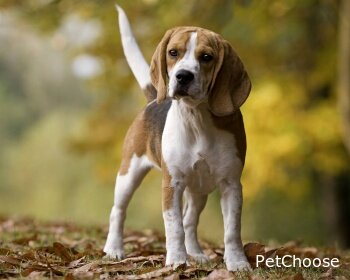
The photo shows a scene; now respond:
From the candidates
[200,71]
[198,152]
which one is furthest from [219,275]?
[200,71]

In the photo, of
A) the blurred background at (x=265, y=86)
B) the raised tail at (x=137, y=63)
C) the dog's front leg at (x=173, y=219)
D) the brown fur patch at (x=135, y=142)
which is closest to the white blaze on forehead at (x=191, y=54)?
the dog's front leg at (x=173, y=219)

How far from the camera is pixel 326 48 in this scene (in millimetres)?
13422

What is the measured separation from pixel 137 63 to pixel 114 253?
4.78ft

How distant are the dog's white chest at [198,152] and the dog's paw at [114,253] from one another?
83 cm

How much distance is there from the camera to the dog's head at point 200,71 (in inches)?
171

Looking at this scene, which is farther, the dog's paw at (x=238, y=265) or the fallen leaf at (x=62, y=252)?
the fallen leaf at (x=62, y=252)

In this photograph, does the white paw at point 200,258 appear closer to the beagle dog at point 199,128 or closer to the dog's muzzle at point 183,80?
the beagle dog at point 199,128

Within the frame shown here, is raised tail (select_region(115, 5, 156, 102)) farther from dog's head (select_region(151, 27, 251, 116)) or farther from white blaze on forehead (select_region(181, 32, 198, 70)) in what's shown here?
white blaze on forehead (select_region(181, 32, 198, 70))

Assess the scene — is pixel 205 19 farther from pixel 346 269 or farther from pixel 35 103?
pixel 35 103

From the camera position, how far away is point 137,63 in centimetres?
571

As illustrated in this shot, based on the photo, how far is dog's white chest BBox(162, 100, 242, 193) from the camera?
4660mm

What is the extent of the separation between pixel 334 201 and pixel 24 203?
16.7m

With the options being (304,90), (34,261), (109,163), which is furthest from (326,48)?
(34,261)

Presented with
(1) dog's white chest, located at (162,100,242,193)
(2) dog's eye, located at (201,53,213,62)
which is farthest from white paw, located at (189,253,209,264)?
(2) dog's eye, located at (201,53,213,62)
